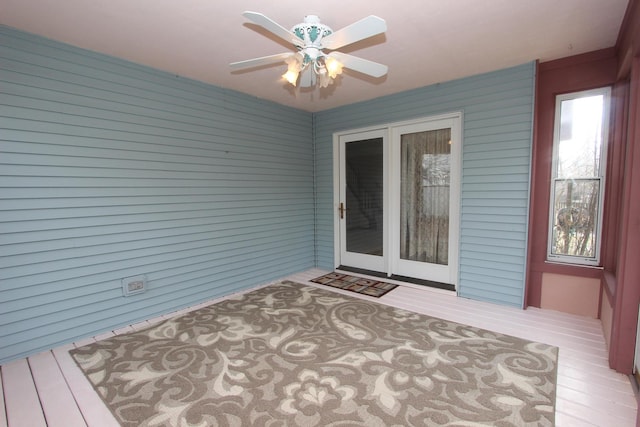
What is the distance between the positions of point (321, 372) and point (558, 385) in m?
1.64

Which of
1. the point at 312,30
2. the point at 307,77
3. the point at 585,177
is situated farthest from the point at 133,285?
the point at 585,177

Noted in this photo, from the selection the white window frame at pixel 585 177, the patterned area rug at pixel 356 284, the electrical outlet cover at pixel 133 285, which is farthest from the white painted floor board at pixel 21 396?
the white window frame at pixel 585 177

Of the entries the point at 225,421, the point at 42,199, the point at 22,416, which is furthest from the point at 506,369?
the point at 42,199

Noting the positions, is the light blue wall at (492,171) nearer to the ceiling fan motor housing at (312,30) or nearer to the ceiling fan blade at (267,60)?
the ceiling fan motor housing at (312,30)

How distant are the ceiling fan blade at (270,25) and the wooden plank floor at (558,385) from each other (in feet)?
8.01

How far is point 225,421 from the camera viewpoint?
1.77 metres

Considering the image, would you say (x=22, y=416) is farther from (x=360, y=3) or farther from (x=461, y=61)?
(x=461, y=61)

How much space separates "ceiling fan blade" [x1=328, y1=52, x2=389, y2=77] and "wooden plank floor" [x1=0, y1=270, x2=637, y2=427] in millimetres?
2487

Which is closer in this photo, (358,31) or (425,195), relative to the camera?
(358,31)

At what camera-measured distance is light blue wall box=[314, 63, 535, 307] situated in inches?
128

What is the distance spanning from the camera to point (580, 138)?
10.1 ft

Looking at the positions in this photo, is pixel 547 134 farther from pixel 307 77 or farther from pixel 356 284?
pixel 356 284

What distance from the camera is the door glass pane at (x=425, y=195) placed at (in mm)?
3947

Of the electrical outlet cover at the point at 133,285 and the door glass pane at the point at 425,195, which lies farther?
the door glass pane at the point at 425,195
